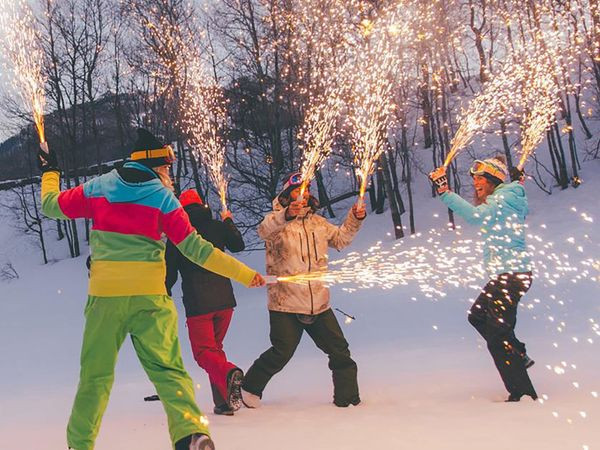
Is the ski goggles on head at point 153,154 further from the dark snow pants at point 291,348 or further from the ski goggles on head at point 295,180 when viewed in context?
the dark snow pants at point 291,348

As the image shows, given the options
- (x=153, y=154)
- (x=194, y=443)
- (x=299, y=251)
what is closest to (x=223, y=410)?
(x=299, y=251)

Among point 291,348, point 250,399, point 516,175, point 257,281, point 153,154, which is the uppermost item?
point 153,154

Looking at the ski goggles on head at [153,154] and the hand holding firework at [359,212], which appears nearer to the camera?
the ski goggles on head at [153,154]

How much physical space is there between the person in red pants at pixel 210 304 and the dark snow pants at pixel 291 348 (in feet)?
1.05

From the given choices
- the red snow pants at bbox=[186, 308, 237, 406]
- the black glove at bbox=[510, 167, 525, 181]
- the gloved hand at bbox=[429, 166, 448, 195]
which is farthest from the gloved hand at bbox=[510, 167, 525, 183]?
the red snow pants at bbox=[186, 308, 237, 406]

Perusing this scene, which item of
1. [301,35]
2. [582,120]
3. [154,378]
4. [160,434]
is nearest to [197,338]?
[160,434]

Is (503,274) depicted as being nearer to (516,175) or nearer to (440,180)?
(440,180)

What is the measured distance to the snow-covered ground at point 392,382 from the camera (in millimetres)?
4547

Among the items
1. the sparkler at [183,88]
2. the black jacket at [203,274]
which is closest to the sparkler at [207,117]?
the sparkler at [183,88]

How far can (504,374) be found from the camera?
540cm

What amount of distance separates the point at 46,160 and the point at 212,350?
215 cm

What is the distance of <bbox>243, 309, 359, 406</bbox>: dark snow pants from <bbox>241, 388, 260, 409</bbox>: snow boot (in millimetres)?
31

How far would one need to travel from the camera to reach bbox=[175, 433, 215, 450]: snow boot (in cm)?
386

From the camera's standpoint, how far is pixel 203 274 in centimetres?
586
